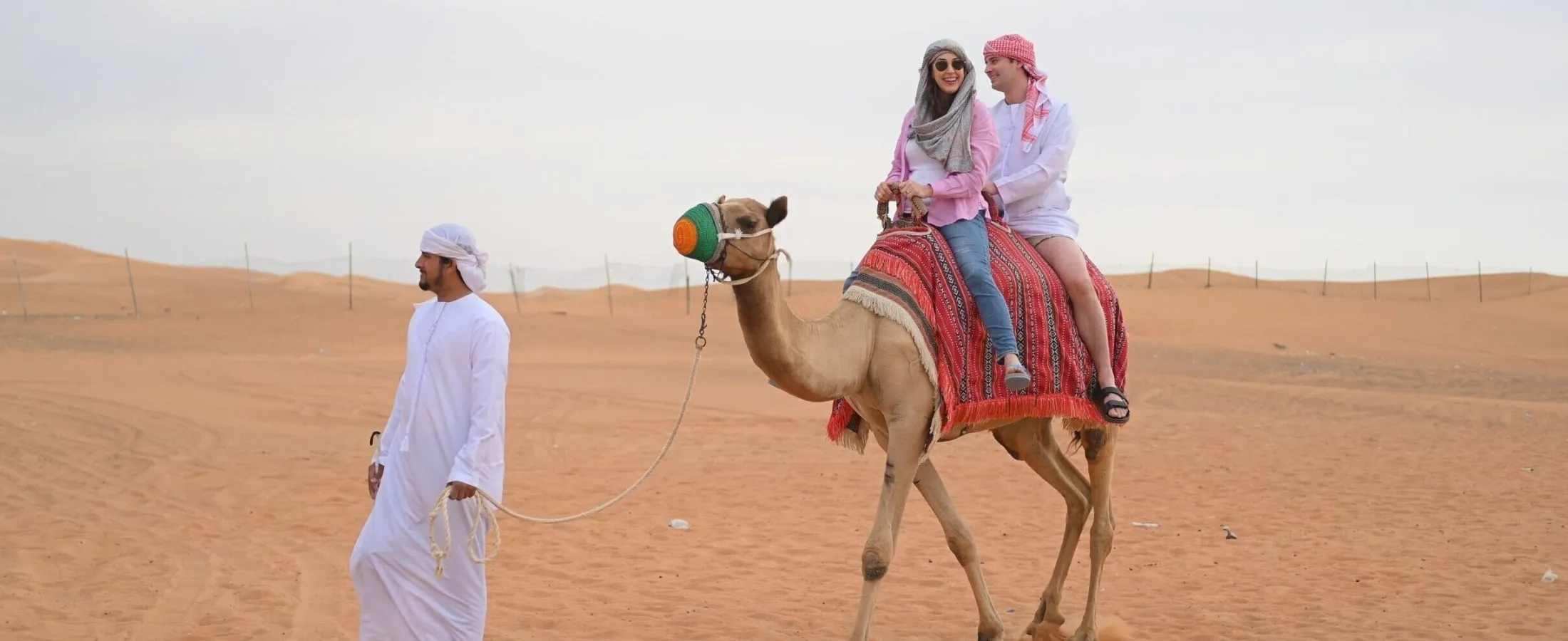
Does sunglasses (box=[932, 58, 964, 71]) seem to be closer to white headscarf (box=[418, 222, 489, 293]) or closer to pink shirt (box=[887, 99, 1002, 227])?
pink shirt (box=[887, 99, 1002, 227])

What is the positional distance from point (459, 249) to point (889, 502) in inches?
87.7

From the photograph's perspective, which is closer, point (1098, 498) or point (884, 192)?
point (884, 192)

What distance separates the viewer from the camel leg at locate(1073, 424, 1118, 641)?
721cm

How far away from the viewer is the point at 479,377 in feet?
16.6

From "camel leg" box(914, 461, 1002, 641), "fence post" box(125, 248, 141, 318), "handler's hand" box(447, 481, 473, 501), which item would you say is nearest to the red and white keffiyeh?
"camel leg" box(914, 461, 1002, 641)

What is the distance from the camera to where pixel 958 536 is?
662cm

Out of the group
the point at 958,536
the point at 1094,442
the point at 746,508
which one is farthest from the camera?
the point at 746,508

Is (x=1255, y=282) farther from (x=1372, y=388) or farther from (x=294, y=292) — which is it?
(x=294, y=292)

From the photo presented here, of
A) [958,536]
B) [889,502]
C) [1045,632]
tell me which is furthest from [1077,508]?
[889,502]

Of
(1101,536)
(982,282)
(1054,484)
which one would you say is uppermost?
(982,282)

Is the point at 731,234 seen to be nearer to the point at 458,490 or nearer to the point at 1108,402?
the point at 458,490

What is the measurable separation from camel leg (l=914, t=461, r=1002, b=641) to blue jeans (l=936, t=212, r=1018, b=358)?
2.51 ft

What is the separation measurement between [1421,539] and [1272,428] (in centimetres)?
791

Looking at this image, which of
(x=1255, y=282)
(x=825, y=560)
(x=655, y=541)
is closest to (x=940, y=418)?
(x=825, y=560)
